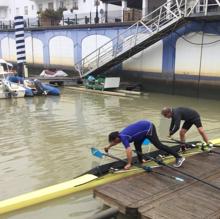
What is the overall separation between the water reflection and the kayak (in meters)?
0.16

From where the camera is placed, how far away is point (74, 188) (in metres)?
8.16

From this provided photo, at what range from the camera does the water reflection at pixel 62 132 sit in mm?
8844

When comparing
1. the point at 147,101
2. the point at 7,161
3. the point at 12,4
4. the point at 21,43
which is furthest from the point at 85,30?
the point at 12,4

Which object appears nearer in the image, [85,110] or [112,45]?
[85,110]

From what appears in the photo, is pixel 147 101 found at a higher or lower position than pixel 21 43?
lower

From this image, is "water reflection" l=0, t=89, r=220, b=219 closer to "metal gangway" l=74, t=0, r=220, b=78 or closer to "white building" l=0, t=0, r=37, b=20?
"metal gangway" l=74, t=0, r=220, b=78

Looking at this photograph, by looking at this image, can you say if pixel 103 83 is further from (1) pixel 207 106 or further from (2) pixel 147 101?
(1) pixel 207 106

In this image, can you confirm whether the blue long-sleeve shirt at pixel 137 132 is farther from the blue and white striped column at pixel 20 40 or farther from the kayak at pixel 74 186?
the blue and white striped column at pixel 20 40

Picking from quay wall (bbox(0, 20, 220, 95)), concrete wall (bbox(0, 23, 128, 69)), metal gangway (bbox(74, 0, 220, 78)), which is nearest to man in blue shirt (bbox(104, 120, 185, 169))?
metal gangway (bbox(74, 0, 220, 78))

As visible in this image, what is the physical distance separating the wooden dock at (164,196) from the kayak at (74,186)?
1.67 feet

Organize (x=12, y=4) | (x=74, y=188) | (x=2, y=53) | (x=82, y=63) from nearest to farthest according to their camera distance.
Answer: (x=74, y=188)
(x=82, y=63)
(x=2, y=53)
(x=12, y=4)

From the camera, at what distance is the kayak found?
759 centimetres

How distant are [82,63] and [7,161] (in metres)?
18.8

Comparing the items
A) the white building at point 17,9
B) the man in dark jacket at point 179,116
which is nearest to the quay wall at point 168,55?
the man in dark jacket at point 179,116
